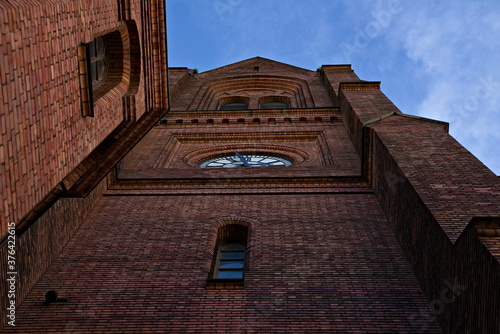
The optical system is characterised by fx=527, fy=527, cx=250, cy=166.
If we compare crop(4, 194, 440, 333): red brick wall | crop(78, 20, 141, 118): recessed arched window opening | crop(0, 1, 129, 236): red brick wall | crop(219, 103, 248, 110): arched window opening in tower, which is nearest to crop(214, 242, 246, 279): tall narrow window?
crop(4, 194, 440, 333): red brick wall

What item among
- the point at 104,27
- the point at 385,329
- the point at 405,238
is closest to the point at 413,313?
the point at 385,329

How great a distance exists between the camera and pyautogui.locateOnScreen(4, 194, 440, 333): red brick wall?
23.0 feet

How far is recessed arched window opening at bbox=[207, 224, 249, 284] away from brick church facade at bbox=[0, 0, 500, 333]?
4 cm

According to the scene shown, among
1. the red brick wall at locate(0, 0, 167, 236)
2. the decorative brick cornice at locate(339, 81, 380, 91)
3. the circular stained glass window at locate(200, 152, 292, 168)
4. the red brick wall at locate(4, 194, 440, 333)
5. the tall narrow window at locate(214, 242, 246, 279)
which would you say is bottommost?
the tall narrow window at locate(214, 242, 246, 279)

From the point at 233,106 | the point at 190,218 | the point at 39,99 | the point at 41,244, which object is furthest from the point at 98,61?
the point at 233,106

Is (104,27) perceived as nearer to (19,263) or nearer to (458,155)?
(19,263)

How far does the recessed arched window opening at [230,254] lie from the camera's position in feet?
28.4

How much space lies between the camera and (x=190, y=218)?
33.1 feet

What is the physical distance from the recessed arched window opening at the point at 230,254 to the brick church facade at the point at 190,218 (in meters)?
0.04

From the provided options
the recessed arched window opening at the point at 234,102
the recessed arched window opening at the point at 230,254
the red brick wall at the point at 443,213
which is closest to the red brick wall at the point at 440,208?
the red brick wall at the point at 443,213

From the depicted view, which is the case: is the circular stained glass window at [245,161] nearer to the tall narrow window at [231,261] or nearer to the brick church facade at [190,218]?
the brick church facade at [190,218]

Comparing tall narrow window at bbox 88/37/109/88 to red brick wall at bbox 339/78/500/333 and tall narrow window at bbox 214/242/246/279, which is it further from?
red brick wall at bbox 339/78/500/333

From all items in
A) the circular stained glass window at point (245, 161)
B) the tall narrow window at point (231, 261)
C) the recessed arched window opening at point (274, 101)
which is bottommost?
the tall narrow window at point (231, 261)

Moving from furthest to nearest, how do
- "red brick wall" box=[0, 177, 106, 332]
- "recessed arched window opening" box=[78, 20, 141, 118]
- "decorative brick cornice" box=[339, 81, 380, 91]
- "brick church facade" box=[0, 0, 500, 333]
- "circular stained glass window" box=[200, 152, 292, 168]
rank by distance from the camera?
"decorative brick cornice" box=[339, 81, 380, 91] < "circular stained glass window" box=[200, 152, 292, 168] < "recessed arched window opening" box=[78, 20, 141, 118] < "red brick wall" box=[0, 177, 106, 332] < "brick church facade" box=[0, 0, 500, 333]
